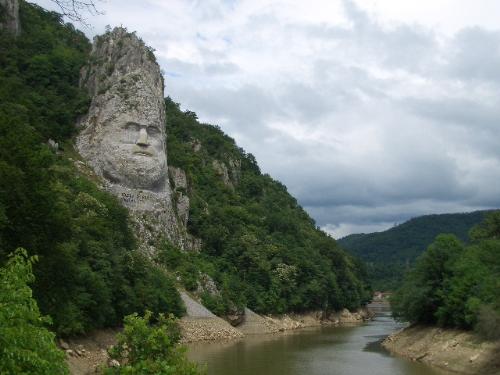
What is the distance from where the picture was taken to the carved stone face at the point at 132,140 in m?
78.9

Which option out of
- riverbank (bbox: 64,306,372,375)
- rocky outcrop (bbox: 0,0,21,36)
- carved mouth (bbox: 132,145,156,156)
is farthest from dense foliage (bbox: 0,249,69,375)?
rocky outcrop (bbox: 0,0,21,36)

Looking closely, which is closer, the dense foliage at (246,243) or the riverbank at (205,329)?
the riverbank at (205,329)

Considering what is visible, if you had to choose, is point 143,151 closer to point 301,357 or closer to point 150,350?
point 301,357

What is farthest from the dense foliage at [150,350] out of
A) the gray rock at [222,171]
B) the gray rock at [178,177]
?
the gray rock at [222,171]

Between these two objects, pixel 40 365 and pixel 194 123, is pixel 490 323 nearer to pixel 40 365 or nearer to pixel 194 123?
pixel 40 365

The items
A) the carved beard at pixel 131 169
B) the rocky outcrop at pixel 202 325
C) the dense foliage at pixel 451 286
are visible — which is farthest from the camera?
the carved beard at pixel 131 169

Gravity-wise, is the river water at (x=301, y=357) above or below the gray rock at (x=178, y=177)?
below

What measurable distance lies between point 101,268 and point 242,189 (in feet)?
260

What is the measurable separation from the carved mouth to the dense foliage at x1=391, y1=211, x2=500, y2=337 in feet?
126

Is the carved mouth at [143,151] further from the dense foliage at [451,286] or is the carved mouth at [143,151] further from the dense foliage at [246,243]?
the dense foliage at [451,286]

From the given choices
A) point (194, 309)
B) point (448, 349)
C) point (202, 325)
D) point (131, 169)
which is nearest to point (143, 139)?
point (131, 169)

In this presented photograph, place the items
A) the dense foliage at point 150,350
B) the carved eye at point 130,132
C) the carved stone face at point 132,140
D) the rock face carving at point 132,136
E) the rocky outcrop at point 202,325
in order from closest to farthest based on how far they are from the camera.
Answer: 1. the dense foliage at point 150,350
2. the rocky outcrop at point 202,325
3. the rock face carving at point 132,136
4. the carved stone face at point 132,140
5. the carved eye at point 130,132

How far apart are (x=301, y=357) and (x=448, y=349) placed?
39.8ft

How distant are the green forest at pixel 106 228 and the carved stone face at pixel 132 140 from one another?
420cm
